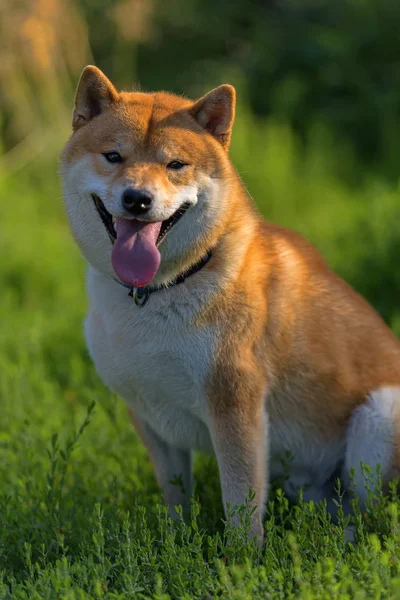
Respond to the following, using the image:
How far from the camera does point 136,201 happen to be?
3.00 meters

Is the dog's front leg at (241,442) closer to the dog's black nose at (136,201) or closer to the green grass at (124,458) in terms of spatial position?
the green grass at (124,458)

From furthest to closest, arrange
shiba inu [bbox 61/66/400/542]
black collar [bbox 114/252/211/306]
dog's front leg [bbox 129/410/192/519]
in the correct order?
dog's front leg [bbox 129/410/192/519] → black collar [bbox 114/252/211/306] → shiba inu [bbox 61/66/400/542]

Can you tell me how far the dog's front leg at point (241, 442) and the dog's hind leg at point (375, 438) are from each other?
1.41 ft

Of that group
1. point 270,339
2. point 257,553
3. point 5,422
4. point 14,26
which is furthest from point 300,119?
point 257,553

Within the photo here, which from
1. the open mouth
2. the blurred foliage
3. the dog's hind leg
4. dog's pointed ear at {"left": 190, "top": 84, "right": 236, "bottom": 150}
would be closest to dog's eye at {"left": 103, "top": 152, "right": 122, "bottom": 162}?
the open mouth

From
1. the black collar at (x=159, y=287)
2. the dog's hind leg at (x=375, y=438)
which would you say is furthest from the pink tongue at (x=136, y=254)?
the dog's hind leg at (x=375, y=438)

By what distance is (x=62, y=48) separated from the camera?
7.88 meters

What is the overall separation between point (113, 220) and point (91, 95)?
570 mm

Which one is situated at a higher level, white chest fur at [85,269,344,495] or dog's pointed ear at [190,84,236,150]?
dog's pointed ear at [190,84,236,150]

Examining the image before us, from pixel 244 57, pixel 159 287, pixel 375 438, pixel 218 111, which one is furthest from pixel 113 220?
pixel 244 57

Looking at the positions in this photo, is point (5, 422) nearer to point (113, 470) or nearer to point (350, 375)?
point (113, 470)

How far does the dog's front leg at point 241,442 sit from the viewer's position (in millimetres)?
3178

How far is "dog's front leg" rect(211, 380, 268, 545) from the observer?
3.18 m

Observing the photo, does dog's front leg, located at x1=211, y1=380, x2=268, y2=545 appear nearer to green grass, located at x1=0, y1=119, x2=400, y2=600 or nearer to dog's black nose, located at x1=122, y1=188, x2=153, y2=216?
green grass, located at x1=0, y1=119, x2=400, y2=600
